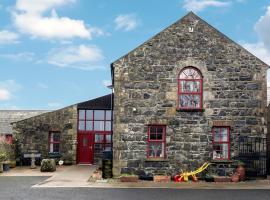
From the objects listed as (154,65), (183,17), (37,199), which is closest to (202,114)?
(154,65)

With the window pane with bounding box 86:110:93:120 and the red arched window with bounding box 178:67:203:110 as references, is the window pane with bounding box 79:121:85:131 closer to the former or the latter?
the window pane with bounding box 86:110:93:120

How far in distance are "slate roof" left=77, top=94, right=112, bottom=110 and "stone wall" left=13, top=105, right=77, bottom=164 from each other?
0.70 m

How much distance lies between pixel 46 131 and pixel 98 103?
158 inches

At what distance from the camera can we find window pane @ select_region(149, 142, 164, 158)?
22562 millimetres

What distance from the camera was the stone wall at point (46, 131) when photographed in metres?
32.0

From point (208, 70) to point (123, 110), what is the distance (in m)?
4.49

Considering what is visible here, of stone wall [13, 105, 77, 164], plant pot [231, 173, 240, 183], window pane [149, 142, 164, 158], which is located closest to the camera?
plant pot [231, 173, 240, 183]

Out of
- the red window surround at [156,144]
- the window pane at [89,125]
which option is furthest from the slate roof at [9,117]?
the red window surround at [156,144]

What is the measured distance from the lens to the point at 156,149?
22.6 m

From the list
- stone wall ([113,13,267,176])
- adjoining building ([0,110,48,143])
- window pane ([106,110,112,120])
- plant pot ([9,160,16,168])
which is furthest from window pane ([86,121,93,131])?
adjoining building ([0,110,48,143])

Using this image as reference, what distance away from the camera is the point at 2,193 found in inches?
670

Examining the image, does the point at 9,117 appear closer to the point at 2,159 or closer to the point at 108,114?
the point at 108,114

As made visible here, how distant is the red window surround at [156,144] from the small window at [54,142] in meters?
11.5

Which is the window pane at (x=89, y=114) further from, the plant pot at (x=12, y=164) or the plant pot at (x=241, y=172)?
the plant pot at (x=241, y=172)
